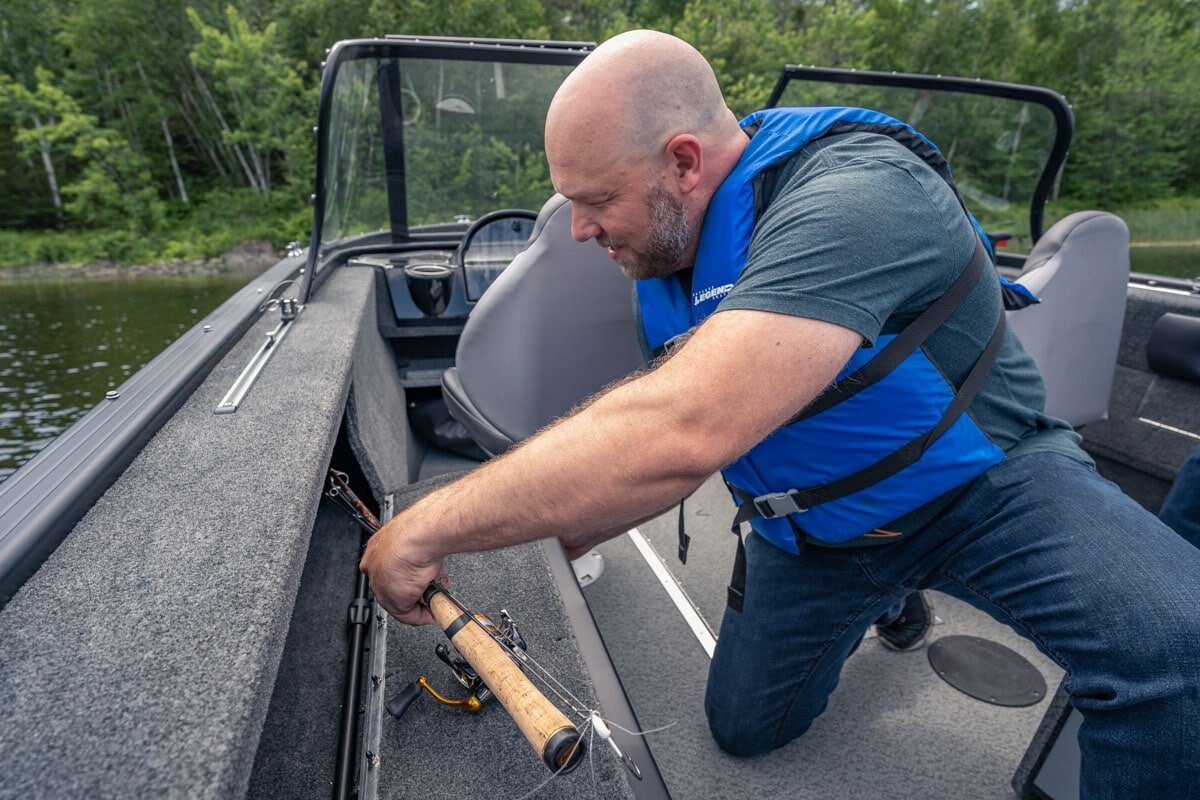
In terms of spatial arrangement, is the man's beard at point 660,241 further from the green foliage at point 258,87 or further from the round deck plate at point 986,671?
the green foliage at point 258,87

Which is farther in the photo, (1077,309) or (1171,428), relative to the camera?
(1171,428)

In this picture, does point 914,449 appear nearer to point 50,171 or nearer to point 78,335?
point 78,335

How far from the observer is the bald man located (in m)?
0.89

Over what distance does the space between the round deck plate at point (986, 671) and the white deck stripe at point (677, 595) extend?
2.08 ft

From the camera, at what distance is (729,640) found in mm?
1684

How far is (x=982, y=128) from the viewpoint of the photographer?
10.3 ft

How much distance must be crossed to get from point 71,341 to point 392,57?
14.2 m

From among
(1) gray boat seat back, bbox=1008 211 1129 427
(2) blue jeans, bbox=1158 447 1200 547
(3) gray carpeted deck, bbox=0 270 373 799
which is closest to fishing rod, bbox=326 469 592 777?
(3) gray carpeted deck, bbox=0 270 373 799

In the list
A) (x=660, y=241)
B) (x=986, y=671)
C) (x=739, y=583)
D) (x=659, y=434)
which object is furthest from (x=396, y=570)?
(x=986, y=671)

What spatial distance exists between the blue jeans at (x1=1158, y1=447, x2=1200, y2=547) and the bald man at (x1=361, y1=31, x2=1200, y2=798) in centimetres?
60

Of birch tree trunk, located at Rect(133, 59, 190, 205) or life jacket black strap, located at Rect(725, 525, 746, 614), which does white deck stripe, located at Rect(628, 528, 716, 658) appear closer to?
life jacket black strap, located at Rect(725, 525, 746, 614)

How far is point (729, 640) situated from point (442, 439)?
172 centimetres

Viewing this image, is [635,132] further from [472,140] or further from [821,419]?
[472,140]

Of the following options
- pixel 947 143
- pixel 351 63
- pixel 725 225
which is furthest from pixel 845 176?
pixel 947 143
